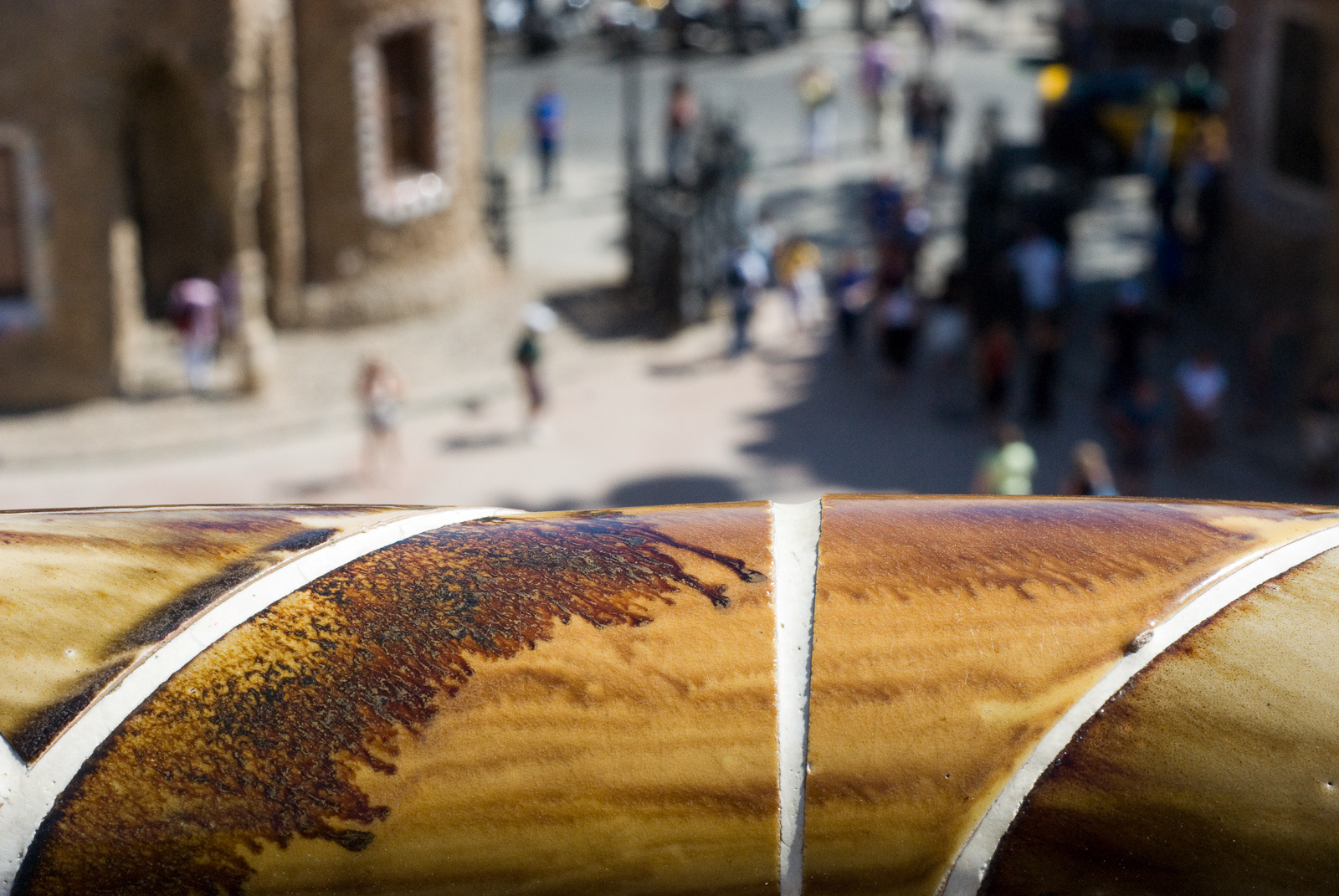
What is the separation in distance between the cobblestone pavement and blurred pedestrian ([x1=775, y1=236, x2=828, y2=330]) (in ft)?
0.78

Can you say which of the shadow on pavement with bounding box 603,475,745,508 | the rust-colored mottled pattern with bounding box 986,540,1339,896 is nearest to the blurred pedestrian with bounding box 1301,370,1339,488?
the shadow on pavement with bounding box 603,475,745,508

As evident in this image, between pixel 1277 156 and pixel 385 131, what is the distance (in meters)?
9.55

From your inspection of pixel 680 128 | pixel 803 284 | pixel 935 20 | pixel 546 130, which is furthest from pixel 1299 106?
pixel 935 20

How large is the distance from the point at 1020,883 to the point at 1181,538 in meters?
0.46

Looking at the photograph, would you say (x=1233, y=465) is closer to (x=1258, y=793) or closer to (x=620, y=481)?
(x=620, y=481)

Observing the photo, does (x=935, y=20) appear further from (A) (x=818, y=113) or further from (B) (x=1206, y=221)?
(B) (x=1206, y=221)

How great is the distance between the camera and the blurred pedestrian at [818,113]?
25.1 meters

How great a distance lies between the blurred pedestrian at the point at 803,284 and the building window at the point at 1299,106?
4993 mm

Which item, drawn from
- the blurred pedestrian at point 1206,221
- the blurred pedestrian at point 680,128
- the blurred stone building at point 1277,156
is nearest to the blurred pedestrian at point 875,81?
the blurred pedestrian at point 680,128

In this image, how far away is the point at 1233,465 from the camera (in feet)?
50.4

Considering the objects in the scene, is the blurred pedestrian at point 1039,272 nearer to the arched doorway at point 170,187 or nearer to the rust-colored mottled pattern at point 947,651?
the arched doorway at point 170,187

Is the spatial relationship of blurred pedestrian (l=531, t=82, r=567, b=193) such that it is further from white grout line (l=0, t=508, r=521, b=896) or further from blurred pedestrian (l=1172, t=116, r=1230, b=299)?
white grout line (l=0, t=508, r=521, b=896)

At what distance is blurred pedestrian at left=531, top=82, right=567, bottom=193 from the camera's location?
2359cm

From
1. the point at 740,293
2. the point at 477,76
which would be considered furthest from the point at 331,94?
the point at 740,293
